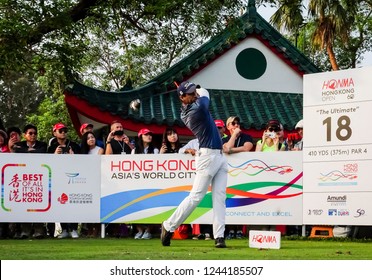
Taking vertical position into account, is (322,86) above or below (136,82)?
below

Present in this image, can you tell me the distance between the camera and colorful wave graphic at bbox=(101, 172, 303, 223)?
16031mm

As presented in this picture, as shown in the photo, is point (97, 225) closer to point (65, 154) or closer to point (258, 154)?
point (65, 154)

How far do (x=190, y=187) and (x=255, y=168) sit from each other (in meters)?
1.19

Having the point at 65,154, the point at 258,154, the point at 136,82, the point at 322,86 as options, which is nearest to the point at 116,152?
the point at 65,154

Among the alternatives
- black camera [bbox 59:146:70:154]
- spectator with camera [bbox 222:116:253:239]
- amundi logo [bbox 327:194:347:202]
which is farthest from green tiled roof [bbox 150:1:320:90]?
amundi logo [bbox 327:194:347:202]

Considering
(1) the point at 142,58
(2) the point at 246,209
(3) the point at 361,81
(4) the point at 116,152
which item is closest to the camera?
(3) the point at 361,81

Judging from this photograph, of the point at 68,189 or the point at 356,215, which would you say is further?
the point at 68,189

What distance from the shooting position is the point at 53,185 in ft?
54.6

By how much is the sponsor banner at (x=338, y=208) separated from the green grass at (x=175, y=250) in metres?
0.33

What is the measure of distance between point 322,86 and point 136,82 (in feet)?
110

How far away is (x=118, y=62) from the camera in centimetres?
4862

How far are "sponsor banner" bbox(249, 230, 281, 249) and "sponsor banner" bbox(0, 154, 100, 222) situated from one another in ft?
15.7

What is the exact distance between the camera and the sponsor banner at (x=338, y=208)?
14828 millimetres

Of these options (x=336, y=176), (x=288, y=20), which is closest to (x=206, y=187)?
(x=336, y=176)
